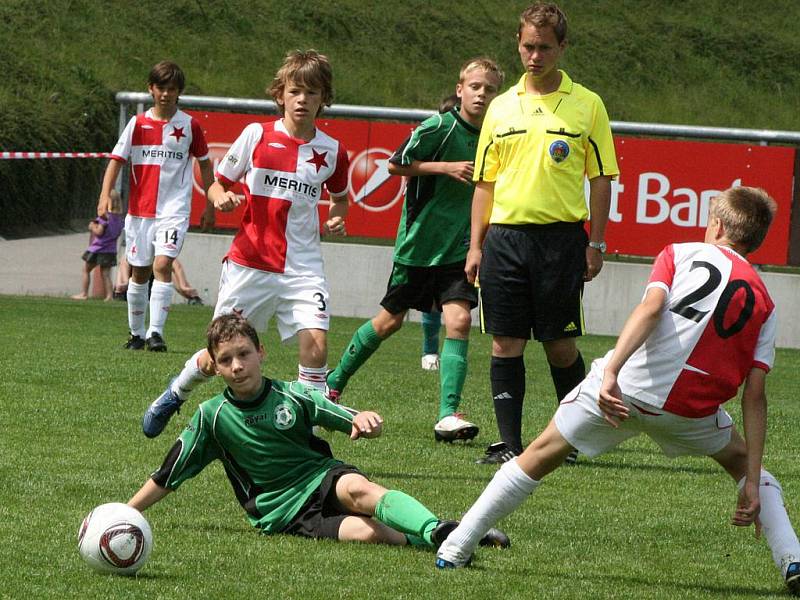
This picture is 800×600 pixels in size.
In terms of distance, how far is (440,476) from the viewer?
7008 millimetres

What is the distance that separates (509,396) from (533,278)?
0.63m

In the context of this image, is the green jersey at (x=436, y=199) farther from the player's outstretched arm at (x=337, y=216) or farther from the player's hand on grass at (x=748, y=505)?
the player's hand on grass at (x=748, y=505)

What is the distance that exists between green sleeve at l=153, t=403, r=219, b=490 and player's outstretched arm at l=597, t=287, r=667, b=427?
1625 millimetres

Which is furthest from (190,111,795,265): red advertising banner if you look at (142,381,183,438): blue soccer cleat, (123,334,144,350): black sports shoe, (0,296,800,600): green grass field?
(142,381,183,438): blue soccer cleat

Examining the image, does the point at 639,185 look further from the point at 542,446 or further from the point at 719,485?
the point at 542,446

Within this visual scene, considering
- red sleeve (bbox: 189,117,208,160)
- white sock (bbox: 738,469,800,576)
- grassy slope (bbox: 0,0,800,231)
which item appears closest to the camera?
white sock (bbox: 738,469,800,576)

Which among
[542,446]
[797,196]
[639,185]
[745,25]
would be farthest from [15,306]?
[745,25]

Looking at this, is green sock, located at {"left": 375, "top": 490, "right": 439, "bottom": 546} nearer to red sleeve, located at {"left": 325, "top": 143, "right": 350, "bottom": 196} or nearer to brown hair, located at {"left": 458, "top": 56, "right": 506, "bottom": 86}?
red sleeve, located at {"left": 325, "top": 143, "right": 350, "bottom": 196}

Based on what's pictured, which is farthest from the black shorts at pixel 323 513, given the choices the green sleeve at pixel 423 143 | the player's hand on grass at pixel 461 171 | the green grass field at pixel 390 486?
the green sleeve at pixel 423 143

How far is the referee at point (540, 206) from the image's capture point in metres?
7.19

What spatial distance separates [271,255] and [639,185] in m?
9.17

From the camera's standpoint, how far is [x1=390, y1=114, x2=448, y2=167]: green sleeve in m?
8.45

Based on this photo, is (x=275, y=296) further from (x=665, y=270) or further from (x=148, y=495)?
(x=665, y=270)

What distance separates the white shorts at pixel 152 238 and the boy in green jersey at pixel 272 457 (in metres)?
6.66
